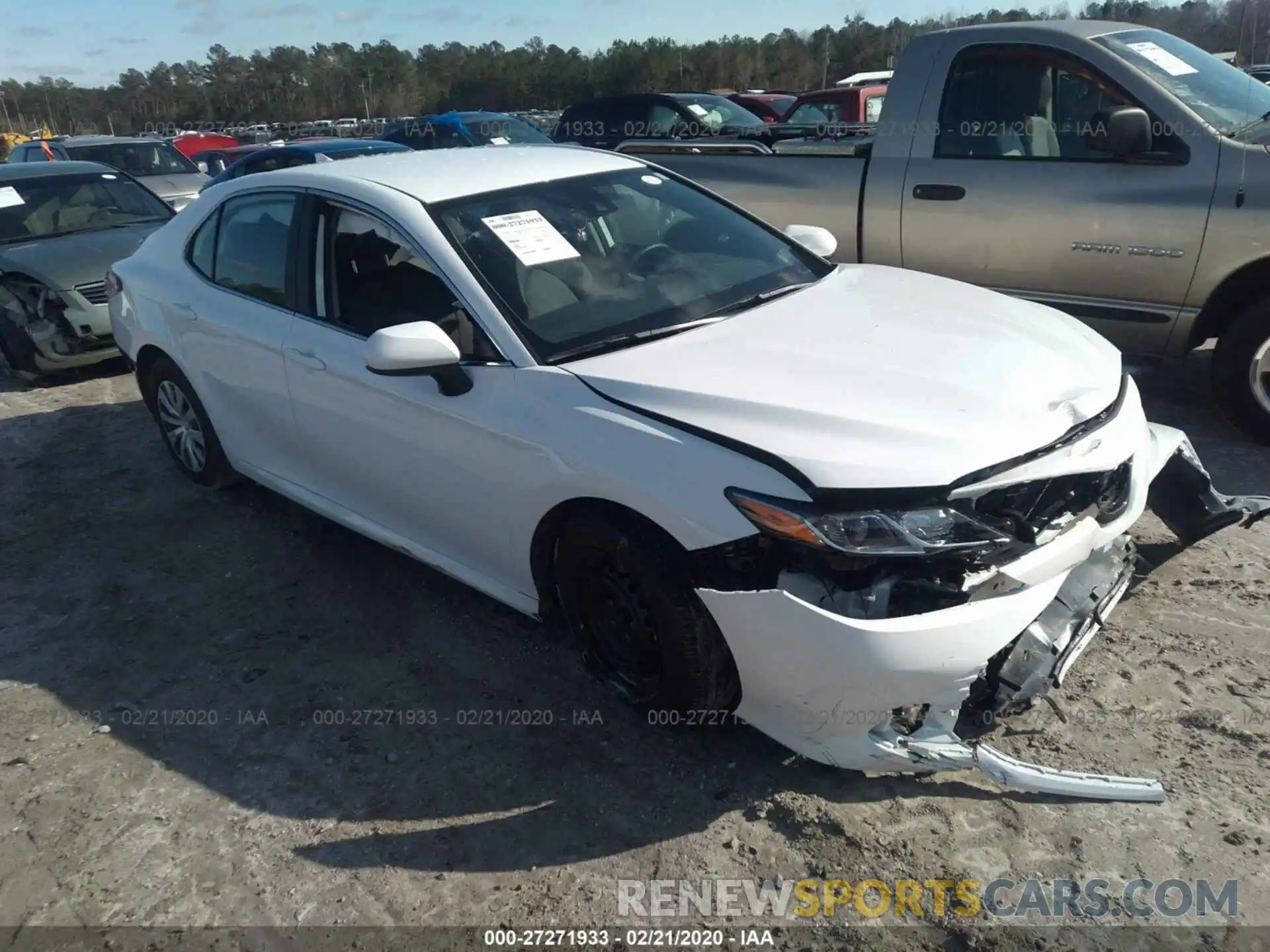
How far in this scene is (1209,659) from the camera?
3.25m

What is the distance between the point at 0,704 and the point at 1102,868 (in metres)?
3.67

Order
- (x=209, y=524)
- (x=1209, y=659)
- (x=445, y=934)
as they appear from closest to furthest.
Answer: (x=445, y=934)
(x=1209, y=659)
(x=209, y=524)

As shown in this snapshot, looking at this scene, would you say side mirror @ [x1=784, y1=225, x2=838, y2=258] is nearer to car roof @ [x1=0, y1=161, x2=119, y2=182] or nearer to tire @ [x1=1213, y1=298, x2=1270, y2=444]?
tire @ [x1=1213, y1=298, x2=1270, y2=444]

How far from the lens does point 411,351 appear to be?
3018 mm

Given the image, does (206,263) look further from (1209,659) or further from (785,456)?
(1209,659)

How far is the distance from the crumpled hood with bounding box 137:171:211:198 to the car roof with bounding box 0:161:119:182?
4.05 meters

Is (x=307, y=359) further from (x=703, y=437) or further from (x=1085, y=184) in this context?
(x=1085, y=184)

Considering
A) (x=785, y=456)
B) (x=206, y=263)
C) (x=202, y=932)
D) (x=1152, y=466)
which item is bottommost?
(x=202, y=932)

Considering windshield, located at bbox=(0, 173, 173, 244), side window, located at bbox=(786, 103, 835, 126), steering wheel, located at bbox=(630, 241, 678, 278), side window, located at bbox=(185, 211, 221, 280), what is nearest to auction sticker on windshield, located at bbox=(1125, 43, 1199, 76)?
steering wheel, located at bbox=(630, 241, 678, 278)


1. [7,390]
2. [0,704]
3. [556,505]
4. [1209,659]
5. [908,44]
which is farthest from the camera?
[7,390]

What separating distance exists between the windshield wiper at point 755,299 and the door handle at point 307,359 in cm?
150

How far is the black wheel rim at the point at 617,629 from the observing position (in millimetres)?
2912

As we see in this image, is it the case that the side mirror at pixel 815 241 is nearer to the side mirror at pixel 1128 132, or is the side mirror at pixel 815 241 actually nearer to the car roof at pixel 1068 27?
the side mirror at pixel 1128 132

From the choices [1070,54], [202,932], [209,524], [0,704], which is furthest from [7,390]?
[1070,54]
